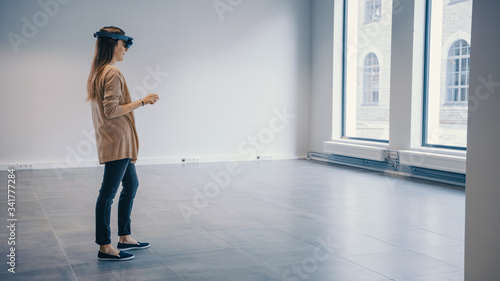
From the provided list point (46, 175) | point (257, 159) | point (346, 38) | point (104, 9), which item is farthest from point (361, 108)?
point (46, 175)

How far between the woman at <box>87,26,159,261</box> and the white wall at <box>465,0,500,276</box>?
1868 mm

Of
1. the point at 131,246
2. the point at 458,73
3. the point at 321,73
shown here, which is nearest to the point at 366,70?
the point at 321,73

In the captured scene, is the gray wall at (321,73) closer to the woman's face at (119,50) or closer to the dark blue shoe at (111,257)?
the woman's face at (119,50)

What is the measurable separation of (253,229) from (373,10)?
549 centimetres

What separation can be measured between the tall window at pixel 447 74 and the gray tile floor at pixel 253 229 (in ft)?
2.83

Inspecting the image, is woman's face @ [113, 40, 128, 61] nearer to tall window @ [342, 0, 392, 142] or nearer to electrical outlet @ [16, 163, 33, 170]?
electrical outlet @ [16, 163, 33, 170]

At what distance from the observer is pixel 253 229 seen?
435 cm

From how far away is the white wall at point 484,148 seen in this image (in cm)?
238

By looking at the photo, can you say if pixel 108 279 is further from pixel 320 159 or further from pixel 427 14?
pixel 320 159

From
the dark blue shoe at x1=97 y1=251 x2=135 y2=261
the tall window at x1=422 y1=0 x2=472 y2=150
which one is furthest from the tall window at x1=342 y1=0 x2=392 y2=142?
the dark blue shoe at x1=97 y1=251 x2=135 y2=261

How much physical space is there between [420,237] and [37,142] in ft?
20.9

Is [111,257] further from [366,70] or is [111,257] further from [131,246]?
[366,70]

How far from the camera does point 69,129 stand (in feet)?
27.9

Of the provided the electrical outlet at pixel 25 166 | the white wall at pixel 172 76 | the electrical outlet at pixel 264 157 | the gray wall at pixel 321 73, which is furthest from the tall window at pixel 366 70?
the electrical outlet at pixel 25 166
